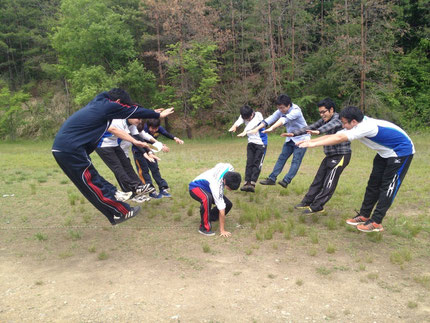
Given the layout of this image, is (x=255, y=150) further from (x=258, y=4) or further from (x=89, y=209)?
(x=258, y=4)

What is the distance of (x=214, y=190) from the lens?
6.17 m

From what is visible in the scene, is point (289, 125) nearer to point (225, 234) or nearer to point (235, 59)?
point (225, 234)

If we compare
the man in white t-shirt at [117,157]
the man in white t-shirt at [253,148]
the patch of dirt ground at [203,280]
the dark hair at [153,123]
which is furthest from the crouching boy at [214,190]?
the dark hair at [153,123]

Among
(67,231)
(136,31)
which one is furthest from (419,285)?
(136,31)

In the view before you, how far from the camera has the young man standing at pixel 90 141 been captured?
18.5 feet

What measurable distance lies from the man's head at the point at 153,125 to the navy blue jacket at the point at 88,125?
2.23 metres

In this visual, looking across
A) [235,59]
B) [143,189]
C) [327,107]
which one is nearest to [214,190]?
[143,189]

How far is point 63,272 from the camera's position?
207 inches

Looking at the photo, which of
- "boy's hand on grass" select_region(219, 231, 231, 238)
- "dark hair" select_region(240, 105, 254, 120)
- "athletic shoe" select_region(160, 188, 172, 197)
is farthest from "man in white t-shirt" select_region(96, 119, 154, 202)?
"dark hair" select_region(240, 105, 254, 120)

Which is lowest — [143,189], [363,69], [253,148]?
[363,69]

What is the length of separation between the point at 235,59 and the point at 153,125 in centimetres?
2763

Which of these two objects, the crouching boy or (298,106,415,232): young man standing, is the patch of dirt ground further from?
(298,106,415,232): young man standing

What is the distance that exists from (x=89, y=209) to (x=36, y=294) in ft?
11.9

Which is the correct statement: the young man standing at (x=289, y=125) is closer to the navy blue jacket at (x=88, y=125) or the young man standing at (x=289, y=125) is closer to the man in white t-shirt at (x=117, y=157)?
the man in white t-shirt at (x=117, y=157)
